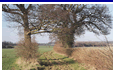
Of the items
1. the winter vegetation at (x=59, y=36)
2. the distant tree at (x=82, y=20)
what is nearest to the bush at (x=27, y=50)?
the winter vegetation at (x=59, y=36)

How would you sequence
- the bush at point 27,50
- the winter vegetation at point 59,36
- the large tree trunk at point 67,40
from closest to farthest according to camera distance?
the winter vegetation at point 59,36, the bush at point 27,50, the large tree trunk at point 67,40

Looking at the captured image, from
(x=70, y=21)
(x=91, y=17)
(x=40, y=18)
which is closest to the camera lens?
(x=40, y=18)

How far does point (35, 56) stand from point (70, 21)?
6634mm

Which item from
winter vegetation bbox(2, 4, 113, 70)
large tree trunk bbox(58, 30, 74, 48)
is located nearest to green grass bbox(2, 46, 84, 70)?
winter vegetation bbox(2, 4, 113, 70)

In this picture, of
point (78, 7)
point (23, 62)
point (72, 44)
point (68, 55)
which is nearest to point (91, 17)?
point (78, 7)

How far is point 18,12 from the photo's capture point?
10148 mm

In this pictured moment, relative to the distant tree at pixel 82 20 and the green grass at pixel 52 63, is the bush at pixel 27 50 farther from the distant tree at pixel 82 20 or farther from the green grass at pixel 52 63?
the distant tree at pixel 82 20

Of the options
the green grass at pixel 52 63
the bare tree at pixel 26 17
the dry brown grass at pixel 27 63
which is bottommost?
the green grass at pixel 52 63

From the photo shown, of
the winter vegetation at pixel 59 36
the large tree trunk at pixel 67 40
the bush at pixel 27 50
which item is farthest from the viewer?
the large tree trunk at pixel 67 40

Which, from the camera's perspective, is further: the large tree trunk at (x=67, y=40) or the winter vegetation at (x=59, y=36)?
the large tree trunk at (x=67, y=40)

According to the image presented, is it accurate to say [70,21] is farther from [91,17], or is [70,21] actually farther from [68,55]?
[68,55]

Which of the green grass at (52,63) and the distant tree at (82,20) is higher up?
the distant tree at (82,20)

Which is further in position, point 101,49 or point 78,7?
point 78,7

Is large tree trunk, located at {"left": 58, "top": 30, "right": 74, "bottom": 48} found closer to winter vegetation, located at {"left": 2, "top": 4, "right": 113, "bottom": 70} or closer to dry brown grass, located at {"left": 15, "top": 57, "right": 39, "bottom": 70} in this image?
winter vegetation, located at {"left": 2, "top": 4, "right": 113, "bottom": 70}
